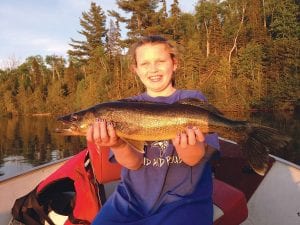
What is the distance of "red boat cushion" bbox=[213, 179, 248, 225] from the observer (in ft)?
10.6

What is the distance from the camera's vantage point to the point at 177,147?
263cm

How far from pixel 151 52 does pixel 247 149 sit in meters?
1.05

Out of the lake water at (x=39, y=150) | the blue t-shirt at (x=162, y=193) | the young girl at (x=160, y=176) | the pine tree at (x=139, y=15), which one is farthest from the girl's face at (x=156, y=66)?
the pine tree at (x=139, y=15)

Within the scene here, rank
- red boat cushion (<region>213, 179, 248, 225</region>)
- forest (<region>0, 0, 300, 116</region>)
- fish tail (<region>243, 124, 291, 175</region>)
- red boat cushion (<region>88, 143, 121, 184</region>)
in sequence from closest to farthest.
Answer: fish tail (<region>243, 124, 291, 175</region>)
red boat cushion (<region>213, 179, 248, 225</region>)
red boat cushion (<region>88, 143, 121, 184</region>)
forest (<region>0, 0, 300, 116</region>)

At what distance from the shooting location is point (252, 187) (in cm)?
454

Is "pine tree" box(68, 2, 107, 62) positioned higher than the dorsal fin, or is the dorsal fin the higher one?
"pine tree" box(68, 2, 107, 62)

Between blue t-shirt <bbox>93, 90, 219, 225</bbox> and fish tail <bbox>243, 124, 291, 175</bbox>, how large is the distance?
0.37 m

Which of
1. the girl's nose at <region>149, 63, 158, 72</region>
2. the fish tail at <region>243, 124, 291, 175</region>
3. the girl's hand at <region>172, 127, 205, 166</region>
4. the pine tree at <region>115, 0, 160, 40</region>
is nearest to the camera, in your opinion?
the fish tail at <region>243, 124, 291, 175</region>

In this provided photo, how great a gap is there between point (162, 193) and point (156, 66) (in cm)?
97

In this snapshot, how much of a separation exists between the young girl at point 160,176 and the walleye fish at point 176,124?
64mm

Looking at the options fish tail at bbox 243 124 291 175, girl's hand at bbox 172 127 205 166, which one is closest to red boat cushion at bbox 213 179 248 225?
girl's hand at bbox 172 127 205 166

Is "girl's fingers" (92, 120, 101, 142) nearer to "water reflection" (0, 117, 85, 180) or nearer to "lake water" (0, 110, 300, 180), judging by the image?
"lake water" (0, 110, 300, 180)

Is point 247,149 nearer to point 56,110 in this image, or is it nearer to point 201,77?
point 201,77

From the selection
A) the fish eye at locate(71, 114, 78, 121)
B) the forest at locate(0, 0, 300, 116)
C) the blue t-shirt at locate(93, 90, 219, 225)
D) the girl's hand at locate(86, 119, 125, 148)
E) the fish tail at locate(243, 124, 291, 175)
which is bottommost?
the blue t-shirt at locate(93, 90, 219, 225)
